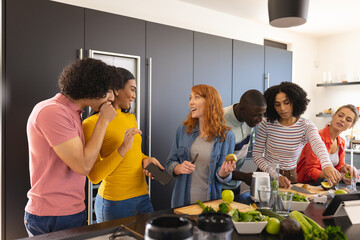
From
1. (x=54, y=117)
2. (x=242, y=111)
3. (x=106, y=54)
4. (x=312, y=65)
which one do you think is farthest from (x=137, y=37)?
(x=312, y=65)

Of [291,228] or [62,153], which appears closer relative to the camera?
[291,228]

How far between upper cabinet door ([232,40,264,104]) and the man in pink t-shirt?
2736mm

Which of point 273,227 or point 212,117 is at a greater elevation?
point 212,117

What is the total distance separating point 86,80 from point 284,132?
4.61 feet

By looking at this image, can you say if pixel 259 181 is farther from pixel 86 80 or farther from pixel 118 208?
pixel 86 80

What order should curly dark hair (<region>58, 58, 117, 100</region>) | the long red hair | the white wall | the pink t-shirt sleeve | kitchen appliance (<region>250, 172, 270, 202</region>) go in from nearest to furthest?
the pink t-shirt sleeve
curly dark hair (<region>58, 58, 117, 100</region>)
kitchen appliance (<region>250, 172, 270, 202</region>)
the long red hair
the white wall

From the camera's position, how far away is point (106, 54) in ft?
9.07

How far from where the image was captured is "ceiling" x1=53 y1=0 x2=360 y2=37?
3.88m

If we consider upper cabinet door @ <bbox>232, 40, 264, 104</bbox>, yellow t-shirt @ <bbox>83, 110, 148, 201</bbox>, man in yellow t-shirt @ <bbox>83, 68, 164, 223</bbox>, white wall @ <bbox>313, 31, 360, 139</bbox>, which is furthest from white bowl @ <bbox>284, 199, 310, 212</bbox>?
white wall @ <bbox>313, 31, 360, 139</bbox>

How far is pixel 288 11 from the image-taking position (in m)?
2.85

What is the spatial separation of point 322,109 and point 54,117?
5.71 m

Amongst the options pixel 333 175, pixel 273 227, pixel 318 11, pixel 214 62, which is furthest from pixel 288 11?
pixel 273 227

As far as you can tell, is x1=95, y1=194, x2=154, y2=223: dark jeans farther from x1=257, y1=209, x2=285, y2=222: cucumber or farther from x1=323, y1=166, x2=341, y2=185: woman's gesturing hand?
x1=323, y1=166, x2=341, y2=185: woman's gesturing hand

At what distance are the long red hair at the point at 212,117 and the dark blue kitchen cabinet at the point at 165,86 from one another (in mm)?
1172
